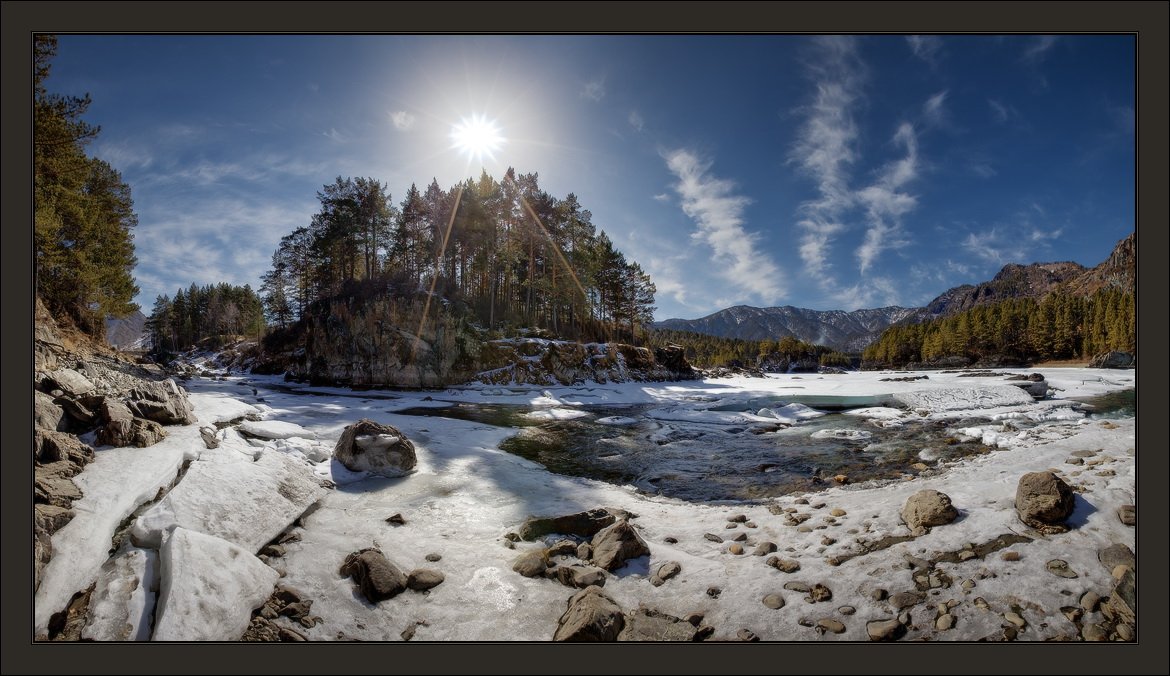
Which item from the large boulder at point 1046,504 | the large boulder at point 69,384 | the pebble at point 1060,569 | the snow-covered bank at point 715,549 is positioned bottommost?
the snow-covered bank at point 715,549

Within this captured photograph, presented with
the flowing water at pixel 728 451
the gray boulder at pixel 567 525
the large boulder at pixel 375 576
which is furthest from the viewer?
the flowing water at pixel 728 451

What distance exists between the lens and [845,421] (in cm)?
1666

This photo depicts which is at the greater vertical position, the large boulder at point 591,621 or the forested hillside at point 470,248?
the forested hillside at point 470,248

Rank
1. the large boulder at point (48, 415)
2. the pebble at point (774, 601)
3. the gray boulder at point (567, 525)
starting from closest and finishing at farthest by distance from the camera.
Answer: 1. the pebble at point (774, 601)
2. the large boulder at point (48, 415)
3. the gray boulder at point (567, 525)

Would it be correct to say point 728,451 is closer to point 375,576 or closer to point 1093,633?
point 1093,633

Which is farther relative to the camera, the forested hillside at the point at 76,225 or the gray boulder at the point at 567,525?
the forested hillside at the point at 76,225

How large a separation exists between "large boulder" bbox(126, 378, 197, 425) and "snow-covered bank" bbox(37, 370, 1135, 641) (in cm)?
59

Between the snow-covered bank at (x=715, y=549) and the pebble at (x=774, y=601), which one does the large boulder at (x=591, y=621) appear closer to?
the snow-covered bank at (x=715, y=549)

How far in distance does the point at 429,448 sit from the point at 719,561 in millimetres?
7911

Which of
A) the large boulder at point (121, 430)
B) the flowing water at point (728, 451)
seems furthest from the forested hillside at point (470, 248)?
the large boulder at point (121, 430)

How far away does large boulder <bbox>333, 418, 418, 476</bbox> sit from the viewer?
7.87 metres

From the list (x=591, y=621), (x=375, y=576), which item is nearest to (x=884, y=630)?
(x=591, y=621)

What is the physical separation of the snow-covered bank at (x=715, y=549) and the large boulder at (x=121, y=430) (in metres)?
0.40

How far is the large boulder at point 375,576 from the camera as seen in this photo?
3758 mm
